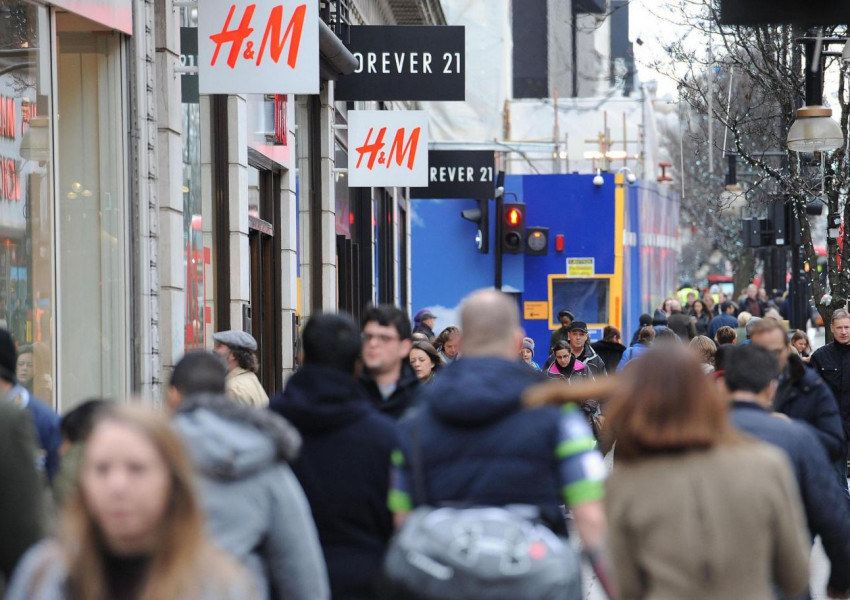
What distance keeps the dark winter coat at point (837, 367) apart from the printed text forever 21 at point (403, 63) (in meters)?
5.36

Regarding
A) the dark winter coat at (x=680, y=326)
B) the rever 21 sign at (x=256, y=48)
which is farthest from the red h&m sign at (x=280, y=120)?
the dark winter coat at (x=680, y=326)

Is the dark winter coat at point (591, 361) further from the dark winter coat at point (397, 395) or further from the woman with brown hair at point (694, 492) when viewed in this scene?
the woman with brown hair at point (694, 492)

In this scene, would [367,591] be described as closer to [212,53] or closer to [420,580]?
[420,580]

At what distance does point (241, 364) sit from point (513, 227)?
1753 centimetres

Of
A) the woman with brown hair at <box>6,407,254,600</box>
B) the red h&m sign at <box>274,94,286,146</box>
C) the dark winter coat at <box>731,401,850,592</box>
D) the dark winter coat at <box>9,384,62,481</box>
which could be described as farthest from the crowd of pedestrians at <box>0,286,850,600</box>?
the red h&m sign at <box>274,94,286,146</box>

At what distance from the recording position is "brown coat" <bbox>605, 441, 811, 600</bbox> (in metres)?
4.25

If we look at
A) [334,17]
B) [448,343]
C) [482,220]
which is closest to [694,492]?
[448,343]

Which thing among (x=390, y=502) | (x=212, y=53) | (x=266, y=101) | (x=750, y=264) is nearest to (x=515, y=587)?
(x=390, y=502)

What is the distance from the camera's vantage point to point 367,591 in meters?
5.16

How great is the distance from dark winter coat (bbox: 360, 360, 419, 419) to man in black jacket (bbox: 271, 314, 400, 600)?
1.16 m

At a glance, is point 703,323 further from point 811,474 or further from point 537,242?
point 811,474

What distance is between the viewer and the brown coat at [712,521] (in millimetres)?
4250

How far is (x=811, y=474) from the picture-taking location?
5793mm

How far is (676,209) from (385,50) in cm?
1948
